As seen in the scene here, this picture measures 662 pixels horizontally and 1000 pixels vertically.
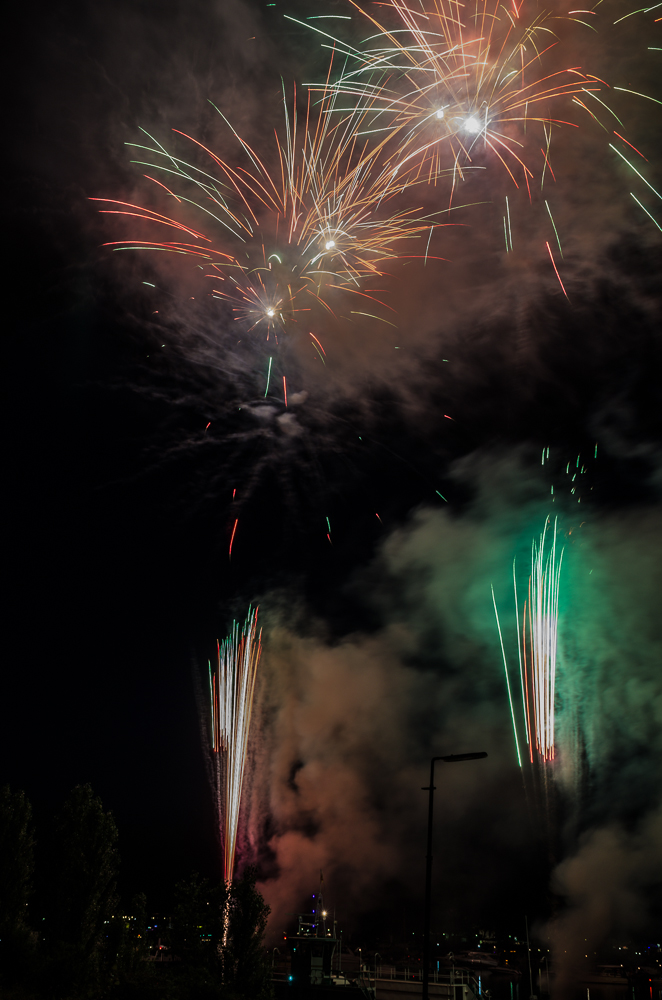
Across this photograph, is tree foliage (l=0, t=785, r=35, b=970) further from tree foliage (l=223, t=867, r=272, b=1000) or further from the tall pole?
the tall pole

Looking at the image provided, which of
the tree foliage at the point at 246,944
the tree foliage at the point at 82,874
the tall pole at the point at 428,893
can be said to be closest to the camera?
the tall pole at the point at 428,893

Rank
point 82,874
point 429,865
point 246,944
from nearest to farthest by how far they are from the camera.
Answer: point 429,865 < point 246,944 < point 82,874

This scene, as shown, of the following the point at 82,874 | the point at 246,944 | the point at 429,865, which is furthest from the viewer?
the point at 82,874

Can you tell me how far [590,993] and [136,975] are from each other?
113 metres

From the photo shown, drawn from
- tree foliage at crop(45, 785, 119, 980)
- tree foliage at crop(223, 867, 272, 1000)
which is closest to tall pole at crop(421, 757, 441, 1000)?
tree foliage at crop(223, 867, 272, 1000)

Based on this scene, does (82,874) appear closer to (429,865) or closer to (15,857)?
(15,857)

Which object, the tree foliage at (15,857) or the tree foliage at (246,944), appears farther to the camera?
the tree foliage at (15,857)

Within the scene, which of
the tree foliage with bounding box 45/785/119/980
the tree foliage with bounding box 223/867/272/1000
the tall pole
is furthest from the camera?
the tree foliage with bounding box 45/785/119/980

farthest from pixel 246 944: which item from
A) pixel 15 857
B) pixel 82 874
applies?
pixel 15 857

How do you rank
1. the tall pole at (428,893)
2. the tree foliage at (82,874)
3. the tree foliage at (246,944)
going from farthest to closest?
the tree foliage at (82,874) < the tree foliage at (246,944) < the tall pole at (428,893)

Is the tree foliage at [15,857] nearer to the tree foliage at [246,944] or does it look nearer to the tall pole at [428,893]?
the tree foliage at [246,944]

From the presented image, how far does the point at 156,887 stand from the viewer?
200ft

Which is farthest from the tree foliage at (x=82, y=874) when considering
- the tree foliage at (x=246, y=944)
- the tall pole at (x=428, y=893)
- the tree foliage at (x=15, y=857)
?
the tall pole at (x=428, y=893)

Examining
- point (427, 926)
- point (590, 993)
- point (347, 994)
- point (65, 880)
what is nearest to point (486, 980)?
point (590, 993)
